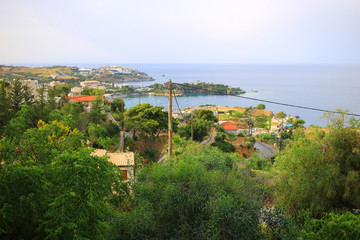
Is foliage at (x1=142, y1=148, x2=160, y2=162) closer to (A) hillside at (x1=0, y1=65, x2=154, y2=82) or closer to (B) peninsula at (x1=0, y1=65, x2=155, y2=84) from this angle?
(B) peninsula at (x1=0, y1=65, x2=155, y2=84)

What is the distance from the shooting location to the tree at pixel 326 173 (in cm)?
691

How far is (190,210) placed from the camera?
503 cm

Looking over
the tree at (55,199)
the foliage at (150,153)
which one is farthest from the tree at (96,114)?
the tree at (55,199)

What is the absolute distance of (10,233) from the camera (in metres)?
3.84

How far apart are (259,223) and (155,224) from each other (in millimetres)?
1914

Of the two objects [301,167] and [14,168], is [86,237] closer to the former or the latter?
[14,168]

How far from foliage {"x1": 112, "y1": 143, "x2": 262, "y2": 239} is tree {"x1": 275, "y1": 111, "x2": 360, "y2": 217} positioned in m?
2.09

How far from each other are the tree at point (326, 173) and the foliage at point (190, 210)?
6.84ft

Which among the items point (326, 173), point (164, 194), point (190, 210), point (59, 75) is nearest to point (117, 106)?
point (326, 173)

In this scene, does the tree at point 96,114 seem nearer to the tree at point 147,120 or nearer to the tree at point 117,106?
the tree at point 147,120

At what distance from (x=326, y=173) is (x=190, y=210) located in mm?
4142

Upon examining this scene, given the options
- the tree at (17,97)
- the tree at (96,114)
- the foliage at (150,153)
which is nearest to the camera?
the tree at (17,97)

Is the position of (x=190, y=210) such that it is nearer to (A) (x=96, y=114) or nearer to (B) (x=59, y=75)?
(A) (x=96, y=114)

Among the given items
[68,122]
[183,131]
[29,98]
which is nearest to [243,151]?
[183,131]
